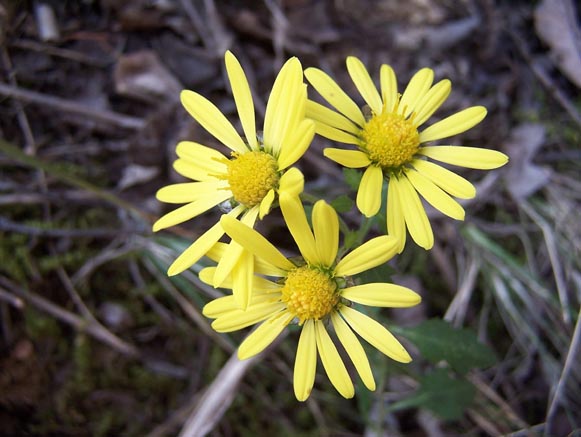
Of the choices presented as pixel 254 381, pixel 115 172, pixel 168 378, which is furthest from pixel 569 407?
pixel 115 172

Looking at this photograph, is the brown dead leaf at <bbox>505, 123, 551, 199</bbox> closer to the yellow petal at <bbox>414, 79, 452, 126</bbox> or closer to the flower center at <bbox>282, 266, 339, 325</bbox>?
the yellow petal at <bbox>414, 79, 452, 126</bbox>

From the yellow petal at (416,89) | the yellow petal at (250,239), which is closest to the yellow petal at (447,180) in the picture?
the yellow petal at (416,89)

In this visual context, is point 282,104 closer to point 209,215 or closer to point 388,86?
point 388,86

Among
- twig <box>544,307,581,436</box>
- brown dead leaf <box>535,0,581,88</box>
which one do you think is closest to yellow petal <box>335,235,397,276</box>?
twig <box>544,307,581,436</box>

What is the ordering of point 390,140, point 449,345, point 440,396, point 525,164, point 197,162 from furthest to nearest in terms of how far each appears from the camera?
point 525,164 < point 440,396 < point 449,345 < point 197,162 < point 390,140

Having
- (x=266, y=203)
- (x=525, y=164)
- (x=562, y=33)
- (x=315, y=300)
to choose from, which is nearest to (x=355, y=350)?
(x=315, y=300)

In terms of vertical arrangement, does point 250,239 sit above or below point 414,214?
below
